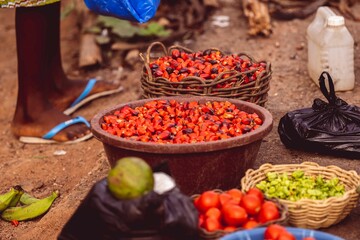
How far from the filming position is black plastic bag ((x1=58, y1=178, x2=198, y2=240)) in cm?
277

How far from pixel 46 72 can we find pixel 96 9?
3.58ft

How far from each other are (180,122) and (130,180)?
3.45ft

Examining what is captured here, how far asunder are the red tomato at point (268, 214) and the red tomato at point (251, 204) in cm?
2

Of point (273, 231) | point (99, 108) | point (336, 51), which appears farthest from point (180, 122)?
point (99, 108)

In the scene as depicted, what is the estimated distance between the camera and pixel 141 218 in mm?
2762

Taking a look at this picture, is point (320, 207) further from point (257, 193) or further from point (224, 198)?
point (224, 198)

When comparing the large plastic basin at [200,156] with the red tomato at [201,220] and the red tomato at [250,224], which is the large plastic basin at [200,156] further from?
the red tomato at [250,224]

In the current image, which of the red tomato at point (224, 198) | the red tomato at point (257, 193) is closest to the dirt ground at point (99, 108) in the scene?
the red tomato at point (257, 193)

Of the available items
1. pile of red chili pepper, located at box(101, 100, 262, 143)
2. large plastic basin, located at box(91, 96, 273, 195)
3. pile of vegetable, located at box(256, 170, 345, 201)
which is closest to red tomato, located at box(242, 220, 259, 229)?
pile of vegetable, located at box(256, 170, 345, 201)

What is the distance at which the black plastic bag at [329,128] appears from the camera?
13.7ft

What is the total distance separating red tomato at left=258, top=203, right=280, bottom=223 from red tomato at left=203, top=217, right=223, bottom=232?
0.59 ft

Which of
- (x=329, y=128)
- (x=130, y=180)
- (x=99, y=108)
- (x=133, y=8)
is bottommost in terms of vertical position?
(x=99, y=108)

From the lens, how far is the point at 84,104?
241 inches

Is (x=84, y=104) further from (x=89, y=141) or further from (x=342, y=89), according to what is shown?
(x=342, y=89)
